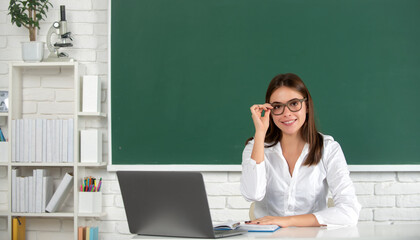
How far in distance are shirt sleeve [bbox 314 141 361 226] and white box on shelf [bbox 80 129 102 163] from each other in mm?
1541

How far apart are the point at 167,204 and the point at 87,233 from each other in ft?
5.91

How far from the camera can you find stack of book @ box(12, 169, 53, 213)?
310cm

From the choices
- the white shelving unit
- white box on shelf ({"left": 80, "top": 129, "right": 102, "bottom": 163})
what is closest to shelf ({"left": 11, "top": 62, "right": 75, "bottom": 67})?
the white shelving unit

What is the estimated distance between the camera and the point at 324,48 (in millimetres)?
3176

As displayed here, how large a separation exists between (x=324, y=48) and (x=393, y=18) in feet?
1.55

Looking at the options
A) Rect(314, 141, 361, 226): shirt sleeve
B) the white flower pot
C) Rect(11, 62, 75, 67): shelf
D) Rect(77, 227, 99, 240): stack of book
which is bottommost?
Rect(77, 227, 99, 240): stack of book

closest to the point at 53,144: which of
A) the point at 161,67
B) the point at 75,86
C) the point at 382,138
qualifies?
the point at 75,86

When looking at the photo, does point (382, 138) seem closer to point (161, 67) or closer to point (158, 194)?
point (161, 67)

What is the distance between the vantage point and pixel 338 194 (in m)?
2.01

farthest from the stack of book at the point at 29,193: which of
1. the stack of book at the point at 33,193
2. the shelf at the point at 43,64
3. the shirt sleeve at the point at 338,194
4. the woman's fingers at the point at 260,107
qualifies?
the shirt sleeve at the point at 338,194

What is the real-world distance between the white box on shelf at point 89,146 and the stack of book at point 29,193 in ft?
0.94

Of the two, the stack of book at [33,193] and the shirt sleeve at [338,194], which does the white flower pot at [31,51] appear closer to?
the stack of book at [33,193]

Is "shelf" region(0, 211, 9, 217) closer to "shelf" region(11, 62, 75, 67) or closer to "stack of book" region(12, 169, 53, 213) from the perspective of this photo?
"stack of book" region(12, 169, 53, 213)

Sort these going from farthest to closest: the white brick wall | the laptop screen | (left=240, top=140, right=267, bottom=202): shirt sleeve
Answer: the white brick wall
(left=240, top=140, right=267, bottom=202): shirt sleeve
the laptop screen
